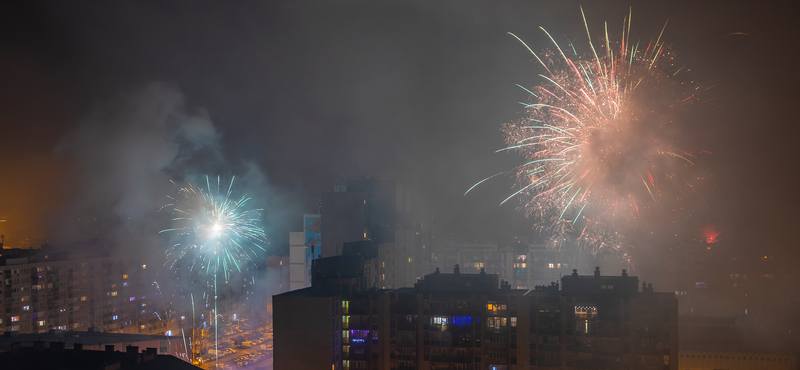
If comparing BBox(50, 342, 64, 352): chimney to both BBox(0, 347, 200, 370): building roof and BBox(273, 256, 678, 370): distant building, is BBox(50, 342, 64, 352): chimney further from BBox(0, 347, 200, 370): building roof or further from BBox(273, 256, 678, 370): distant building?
BBox(273, 256, 678, 370): distant building

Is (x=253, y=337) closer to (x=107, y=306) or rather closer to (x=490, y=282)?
(x=107, y=306)

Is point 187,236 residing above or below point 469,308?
above

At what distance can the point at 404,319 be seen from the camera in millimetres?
27812

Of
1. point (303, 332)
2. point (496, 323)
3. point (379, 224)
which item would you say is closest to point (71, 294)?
point (379, 224)

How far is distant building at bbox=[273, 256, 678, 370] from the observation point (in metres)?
24.7

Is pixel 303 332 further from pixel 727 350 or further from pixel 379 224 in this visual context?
pixel 727 350

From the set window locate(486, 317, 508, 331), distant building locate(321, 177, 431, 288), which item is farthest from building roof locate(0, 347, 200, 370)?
distant building locate(321, 177, 431, 288)

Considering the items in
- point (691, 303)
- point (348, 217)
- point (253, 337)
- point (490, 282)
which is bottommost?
point (253, 337)

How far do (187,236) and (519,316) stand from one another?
40594 mm

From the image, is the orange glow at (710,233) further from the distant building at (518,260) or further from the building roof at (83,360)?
the building roof at (83,360)

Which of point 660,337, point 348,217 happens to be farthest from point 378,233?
point 660,337

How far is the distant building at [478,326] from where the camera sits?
24.7 m

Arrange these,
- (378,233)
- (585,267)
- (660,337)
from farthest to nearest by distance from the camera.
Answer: (585,267) < (378,233) < (660,337)

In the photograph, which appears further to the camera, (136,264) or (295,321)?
(136,264)
